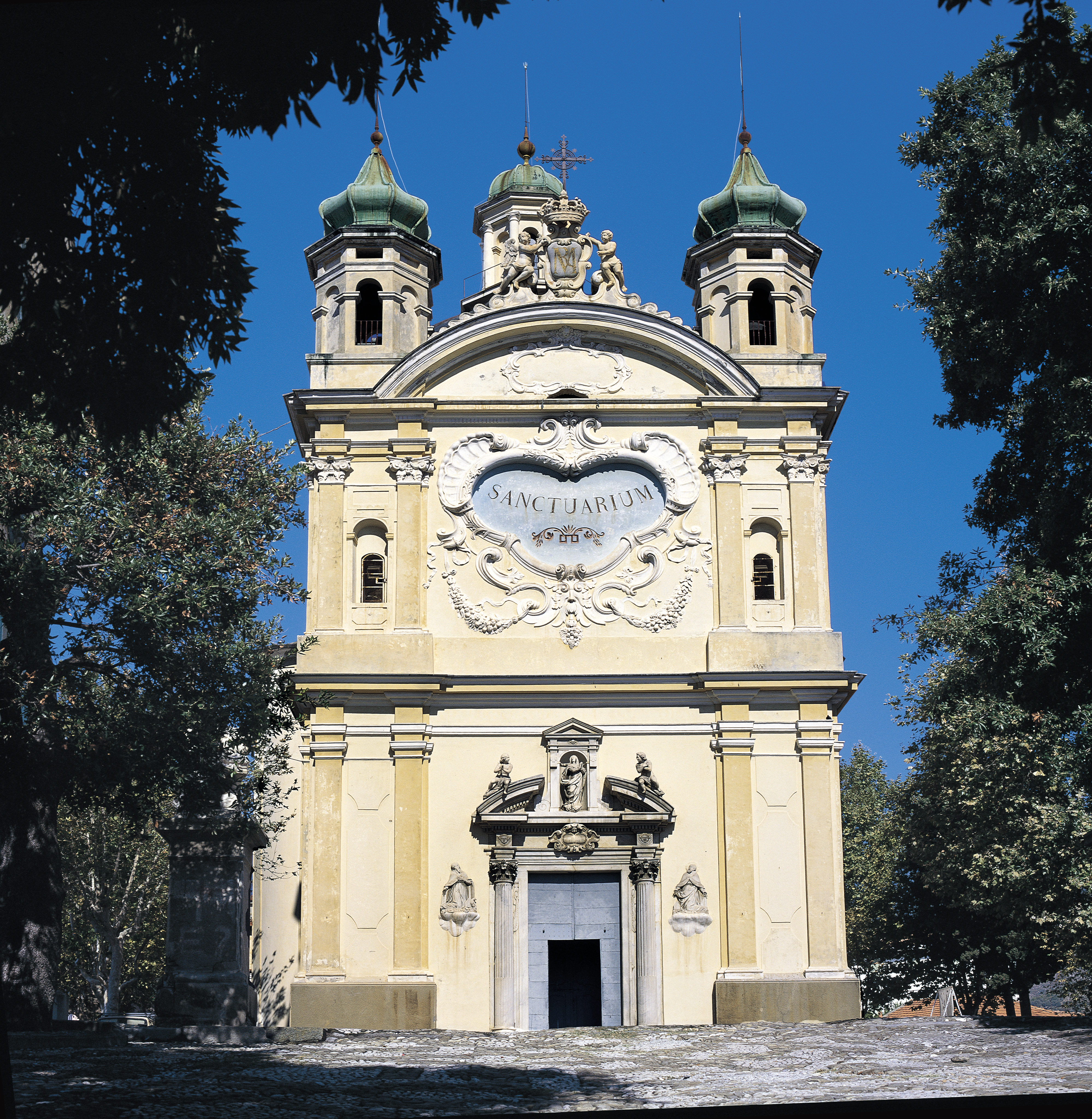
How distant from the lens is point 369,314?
20.7 m

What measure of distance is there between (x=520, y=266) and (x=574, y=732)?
19.1 feet

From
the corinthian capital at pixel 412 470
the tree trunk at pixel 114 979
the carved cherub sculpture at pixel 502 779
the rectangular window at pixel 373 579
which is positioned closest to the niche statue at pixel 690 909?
the carved cherub sculpture at pixel 502 779

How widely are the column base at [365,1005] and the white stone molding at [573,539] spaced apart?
4.16m

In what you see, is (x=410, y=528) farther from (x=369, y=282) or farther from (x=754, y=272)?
(x=754, y=272)

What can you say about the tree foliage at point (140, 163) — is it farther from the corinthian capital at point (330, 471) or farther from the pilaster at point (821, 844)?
the pilaster at point (821, 844)

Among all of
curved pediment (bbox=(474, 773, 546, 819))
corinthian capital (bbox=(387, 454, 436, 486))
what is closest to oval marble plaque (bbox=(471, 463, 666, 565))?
corinthian capital (bbox=(387, 454, 436, 486))

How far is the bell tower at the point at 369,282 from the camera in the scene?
65.7 ft

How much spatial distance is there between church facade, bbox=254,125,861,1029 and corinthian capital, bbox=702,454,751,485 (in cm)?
3

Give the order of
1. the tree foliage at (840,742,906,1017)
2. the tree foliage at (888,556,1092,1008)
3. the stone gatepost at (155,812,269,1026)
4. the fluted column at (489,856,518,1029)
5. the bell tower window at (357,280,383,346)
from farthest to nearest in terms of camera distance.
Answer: the tree foliage at (840,742,906,1017)
the bell tower window at (357,280,383,346)
the fluted column at (489,856,518,1029)
the stone gatepost at (155,812,269,1026)
the tree foliage at (888,556,1092,1008)

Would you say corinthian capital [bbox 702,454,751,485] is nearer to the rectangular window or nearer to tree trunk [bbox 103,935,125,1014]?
the rectangular window

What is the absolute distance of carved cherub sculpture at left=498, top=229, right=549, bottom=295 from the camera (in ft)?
65.7

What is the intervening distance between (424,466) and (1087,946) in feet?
35.4

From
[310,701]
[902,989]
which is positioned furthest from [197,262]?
[902,989]

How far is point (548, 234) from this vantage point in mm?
20547
